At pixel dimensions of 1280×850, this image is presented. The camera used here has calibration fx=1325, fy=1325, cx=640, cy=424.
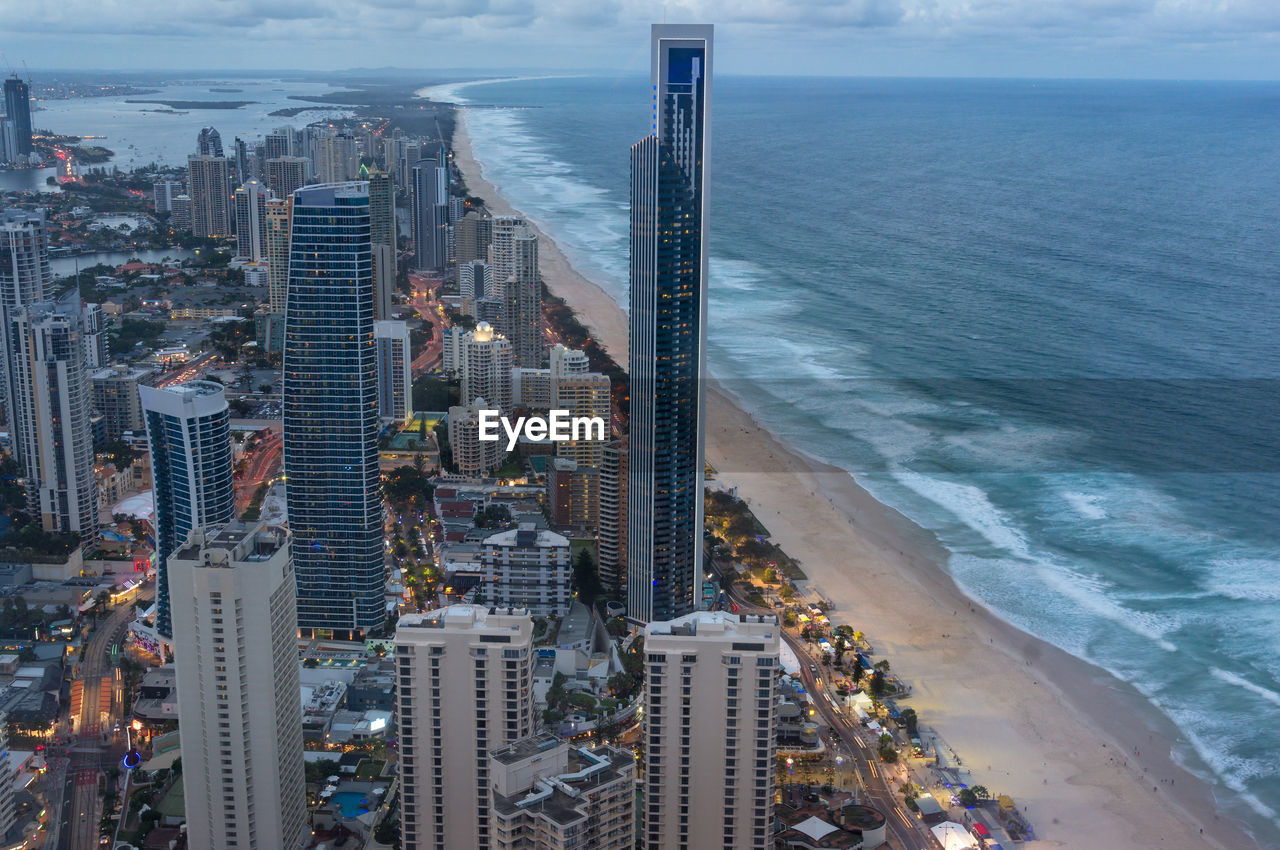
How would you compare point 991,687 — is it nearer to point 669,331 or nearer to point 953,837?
point 953,837

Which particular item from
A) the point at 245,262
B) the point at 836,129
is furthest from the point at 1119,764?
the point at 836,129

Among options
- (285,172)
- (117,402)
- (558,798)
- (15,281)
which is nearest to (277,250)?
(285,172)

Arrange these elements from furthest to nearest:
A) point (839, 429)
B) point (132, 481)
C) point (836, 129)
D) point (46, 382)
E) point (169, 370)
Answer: point (836, 129), point (169, 370), point (839, 429), point (132, 481), point (46, 382)

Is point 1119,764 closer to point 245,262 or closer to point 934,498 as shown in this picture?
point 934,498

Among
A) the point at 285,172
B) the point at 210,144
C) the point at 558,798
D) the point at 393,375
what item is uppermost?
the point at 210,144

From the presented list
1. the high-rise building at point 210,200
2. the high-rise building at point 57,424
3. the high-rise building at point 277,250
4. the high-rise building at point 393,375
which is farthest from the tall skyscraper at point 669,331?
the high-rise building at point 210,200

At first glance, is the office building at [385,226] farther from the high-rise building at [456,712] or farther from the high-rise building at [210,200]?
the high-rise building at [456,712]
